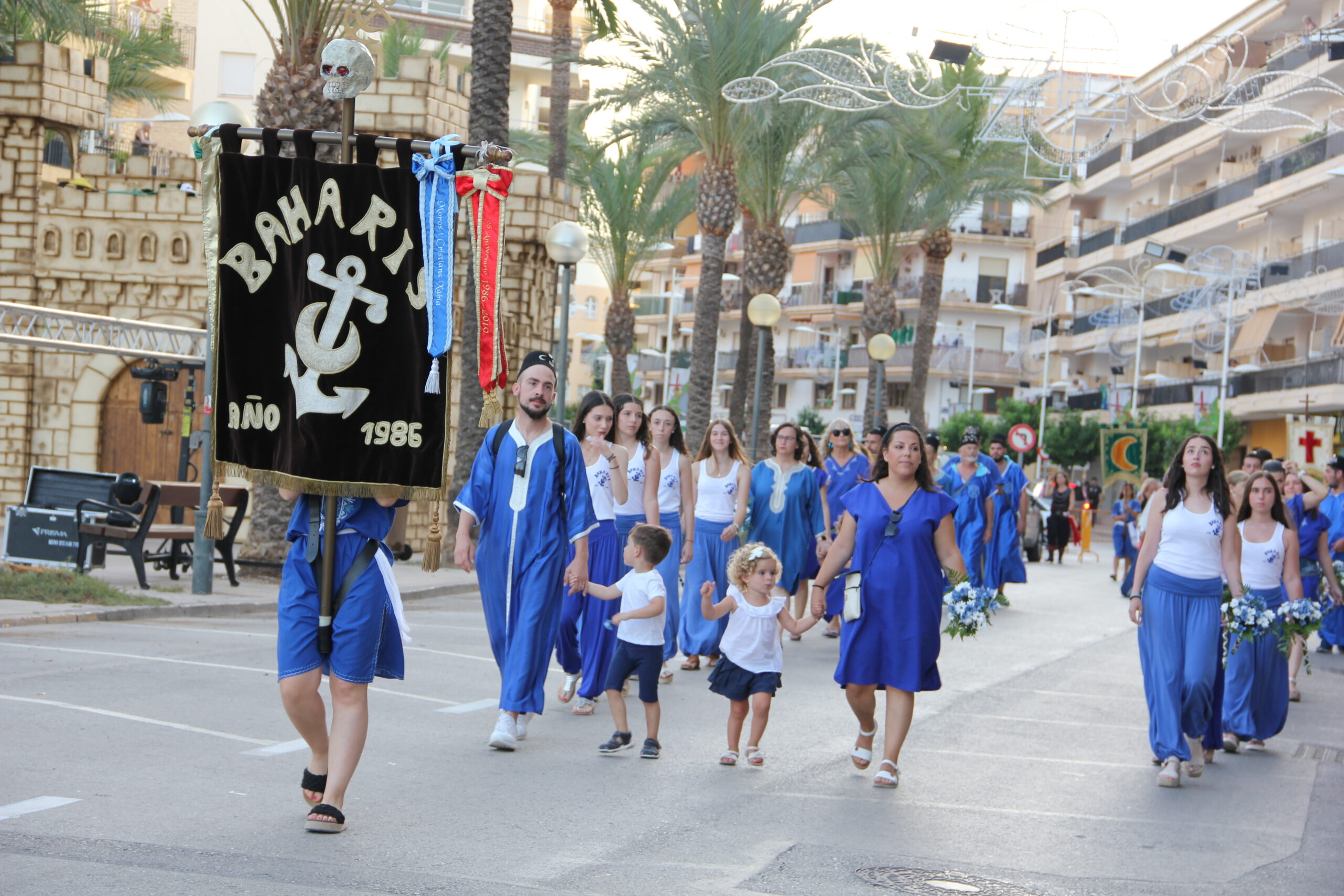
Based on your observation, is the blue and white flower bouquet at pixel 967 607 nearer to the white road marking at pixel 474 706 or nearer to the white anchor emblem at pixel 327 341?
the white road marking at pixel 474 706

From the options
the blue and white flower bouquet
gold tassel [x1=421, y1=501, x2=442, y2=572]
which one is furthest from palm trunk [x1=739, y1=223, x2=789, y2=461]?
gold tassel [x1=421, y1=501, x2=442, y2=572]

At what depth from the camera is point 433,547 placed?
787 centimetres

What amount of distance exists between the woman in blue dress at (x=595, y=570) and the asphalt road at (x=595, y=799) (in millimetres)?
290

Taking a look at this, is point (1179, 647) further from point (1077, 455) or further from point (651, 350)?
point (651, 350)

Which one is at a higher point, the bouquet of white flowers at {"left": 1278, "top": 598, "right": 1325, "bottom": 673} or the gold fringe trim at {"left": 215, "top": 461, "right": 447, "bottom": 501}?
the gold fringe trim at {"left": 215, "top": 461, "right": 447, "bottom": 501}

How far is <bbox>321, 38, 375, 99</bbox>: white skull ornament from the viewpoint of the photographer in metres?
6.75

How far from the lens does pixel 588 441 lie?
34.2 feet

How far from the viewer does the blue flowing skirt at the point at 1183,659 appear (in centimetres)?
891

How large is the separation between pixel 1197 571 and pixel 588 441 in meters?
3.76

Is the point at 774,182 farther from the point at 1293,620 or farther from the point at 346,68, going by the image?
the point at 346,68

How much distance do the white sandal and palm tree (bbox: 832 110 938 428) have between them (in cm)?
2602

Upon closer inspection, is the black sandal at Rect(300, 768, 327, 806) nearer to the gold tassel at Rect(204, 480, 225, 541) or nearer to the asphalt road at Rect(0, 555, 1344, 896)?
the asphalt road at Rect(0, 555, 1344, 896)

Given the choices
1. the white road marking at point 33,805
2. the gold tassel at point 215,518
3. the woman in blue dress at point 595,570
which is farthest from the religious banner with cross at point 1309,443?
the white road marking at point 33,805

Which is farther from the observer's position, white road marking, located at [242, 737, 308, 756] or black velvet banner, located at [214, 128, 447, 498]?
white road marking, located at [242, 737, 308, 756]
